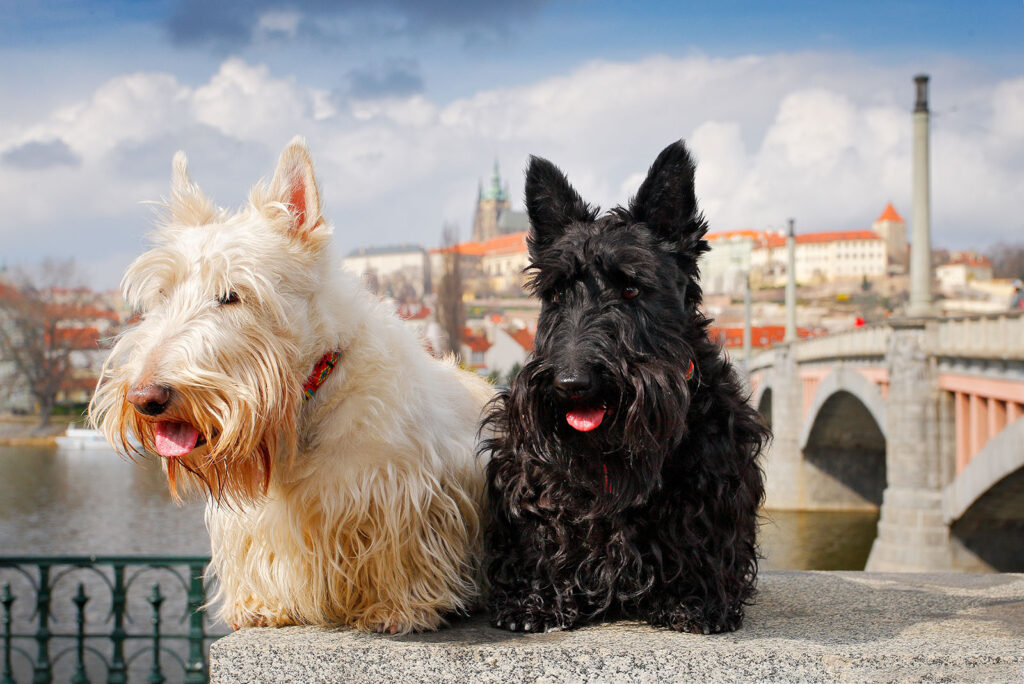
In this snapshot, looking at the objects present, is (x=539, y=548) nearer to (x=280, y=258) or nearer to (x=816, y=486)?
(x=280, y=258)

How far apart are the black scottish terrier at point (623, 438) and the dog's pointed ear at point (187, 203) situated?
0.99 metres

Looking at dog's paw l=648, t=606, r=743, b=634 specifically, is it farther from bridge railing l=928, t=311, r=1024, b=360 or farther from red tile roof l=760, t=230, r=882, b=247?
red tile roof l=760, t=230, r=882, b=247

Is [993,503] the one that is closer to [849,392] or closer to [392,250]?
[849,392]

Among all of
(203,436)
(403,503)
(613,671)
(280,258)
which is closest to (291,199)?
(280,258)

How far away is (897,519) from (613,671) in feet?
78.2

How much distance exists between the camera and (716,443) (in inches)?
101

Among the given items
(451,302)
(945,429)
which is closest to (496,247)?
(451,302)

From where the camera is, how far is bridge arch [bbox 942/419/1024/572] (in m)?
17.0

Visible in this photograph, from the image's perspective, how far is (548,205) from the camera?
2.59 meters


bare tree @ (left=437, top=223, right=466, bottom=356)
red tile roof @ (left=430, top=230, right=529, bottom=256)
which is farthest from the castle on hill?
bare tree @ (left=437, top=223, right=466, bottom=356)

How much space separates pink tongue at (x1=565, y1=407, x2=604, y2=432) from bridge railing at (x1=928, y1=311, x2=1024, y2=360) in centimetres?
1735

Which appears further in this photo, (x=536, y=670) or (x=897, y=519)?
(x=897, y=519)

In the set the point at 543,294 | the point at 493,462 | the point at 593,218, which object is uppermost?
the point at 593,218

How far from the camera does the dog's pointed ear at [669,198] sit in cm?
248
